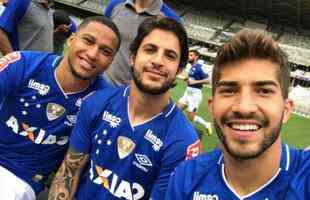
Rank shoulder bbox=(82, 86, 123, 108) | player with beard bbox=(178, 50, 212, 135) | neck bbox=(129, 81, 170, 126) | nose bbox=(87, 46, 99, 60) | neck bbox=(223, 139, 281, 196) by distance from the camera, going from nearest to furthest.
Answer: neck bbox=(223, 139, 281, 196) → neck bbox=(129, 81, 170, 126) → shoulder bbox=(82, 86, 123, 108) → nose bbox=(87, 46, 99, 60) → player with beard bbox=(178, 50, 212, 135)

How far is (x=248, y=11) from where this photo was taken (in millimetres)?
26484

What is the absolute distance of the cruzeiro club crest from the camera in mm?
3309

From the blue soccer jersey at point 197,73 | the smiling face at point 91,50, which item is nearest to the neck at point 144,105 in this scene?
the smiling face at point 91,50

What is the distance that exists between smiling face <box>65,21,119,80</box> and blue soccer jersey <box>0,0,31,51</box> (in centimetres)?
99

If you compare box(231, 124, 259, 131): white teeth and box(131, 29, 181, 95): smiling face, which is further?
box(131, 29, 181, 95): smiling face

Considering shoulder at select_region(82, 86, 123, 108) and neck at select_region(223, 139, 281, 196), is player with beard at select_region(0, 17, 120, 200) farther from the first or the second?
neck at select_region(223, 139, 281, 196)

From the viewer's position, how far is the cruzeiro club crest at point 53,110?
331 cm

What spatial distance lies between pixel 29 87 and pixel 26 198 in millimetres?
783

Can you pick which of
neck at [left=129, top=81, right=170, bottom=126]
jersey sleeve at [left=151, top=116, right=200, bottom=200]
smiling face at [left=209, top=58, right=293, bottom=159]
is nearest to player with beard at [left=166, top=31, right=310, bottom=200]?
smiling face at [left=209, top=58, right=293, bottom=159]

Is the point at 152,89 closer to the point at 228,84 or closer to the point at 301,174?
the point at 228,84

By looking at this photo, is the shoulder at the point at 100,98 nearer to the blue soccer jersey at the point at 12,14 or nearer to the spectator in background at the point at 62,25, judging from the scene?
the blue soccer jersey at the point at 12,14

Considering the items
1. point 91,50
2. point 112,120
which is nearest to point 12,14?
point 91,50

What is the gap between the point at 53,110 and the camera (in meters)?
3.31

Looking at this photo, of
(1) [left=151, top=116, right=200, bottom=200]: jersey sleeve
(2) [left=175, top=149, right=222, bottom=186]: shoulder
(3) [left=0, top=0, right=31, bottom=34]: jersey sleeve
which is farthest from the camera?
(3) [left=0, top=0, right=31, bottom=34]: jersey sleeve
